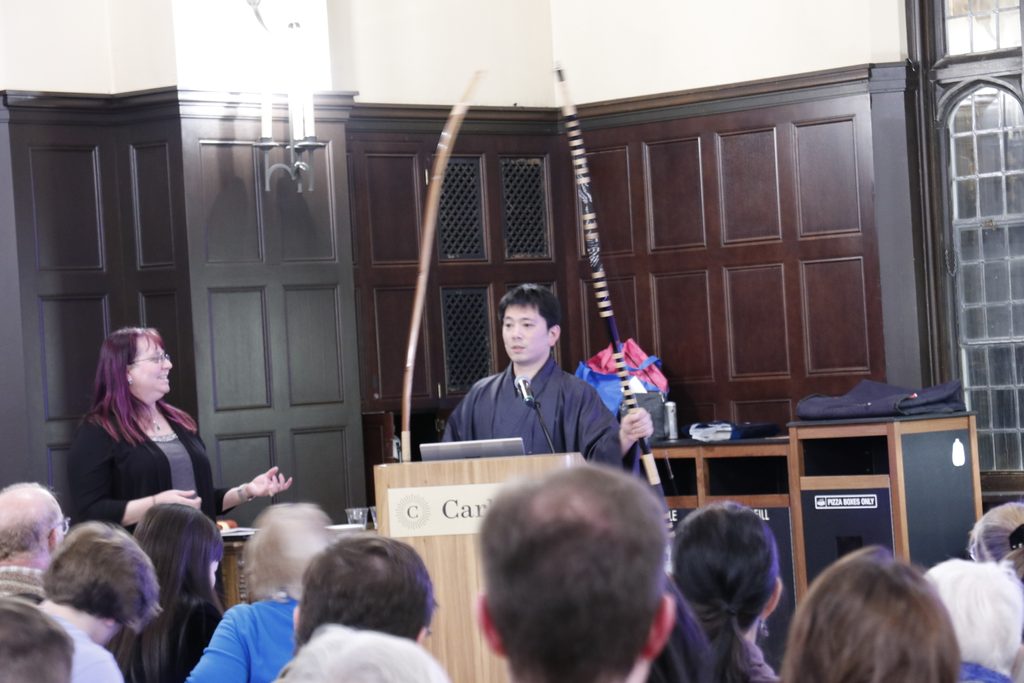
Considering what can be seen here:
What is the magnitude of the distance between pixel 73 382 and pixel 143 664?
3786 millimetres

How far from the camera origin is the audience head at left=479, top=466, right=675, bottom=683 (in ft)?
4.18

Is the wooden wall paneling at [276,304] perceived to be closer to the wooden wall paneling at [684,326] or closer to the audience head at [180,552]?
the wooden wall paneling at [684,326]

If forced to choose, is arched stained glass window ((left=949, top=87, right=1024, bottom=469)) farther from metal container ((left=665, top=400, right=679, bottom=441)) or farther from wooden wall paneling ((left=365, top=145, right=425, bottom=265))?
wooden wall paneling ((left=365, top=145, right=425, bottom=265))

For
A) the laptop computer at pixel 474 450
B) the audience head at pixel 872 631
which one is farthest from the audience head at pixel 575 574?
the laptop computer at pixel 474 450

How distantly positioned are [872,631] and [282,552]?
1.81 meters

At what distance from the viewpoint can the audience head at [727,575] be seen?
244 cm

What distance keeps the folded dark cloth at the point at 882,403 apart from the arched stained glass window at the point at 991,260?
3.05ft

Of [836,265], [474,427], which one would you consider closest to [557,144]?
[836,265]

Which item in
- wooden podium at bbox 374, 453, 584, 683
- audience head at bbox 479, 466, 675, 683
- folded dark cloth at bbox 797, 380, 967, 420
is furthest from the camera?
folded dark cloth at bbox 797, 380, 967, 420

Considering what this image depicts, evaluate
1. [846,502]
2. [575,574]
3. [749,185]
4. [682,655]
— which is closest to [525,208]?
[749,185]

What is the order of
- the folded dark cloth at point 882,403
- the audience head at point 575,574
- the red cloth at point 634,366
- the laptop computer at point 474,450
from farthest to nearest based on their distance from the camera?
the red cloth at point 634,366, the folded dark cloth at point 882,403, the laptop computer at point 474,450, the audience head at point 575,574

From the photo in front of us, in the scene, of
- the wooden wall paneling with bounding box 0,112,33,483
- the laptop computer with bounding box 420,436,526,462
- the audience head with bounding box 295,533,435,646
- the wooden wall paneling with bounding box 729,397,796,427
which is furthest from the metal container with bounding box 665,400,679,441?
the audience head with bounding box 295,533,435,646

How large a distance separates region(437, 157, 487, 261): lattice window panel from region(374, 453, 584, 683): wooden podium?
12.9 feet

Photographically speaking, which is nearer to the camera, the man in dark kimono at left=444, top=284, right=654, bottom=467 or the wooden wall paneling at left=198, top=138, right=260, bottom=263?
the man in dark kimono at left=444, top=284, right=654, bottom=467
